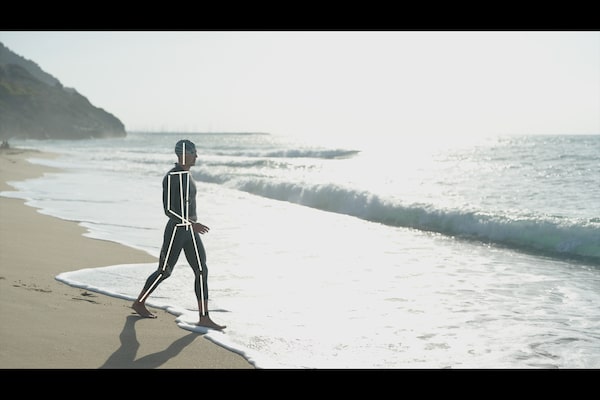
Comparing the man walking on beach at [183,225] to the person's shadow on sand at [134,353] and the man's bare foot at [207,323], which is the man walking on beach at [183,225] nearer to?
the man's bare foot at [207,323]

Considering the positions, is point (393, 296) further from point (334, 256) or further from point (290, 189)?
point (290, 189)

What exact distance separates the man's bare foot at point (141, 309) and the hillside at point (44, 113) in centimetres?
12654

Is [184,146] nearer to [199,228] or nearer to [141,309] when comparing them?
[199,228]

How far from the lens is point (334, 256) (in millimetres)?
9539

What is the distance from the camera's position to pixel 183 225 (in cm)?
516

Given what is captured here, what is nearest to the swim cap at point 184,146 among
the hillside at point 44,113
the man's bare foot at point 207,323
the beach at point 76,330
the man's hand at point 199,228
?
the man's hand at point 199,228

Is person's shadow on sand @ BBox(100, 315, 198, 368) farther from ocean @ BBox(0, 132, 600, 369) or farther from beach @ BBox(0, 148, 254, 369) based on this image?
ocean @ BBox(0, 132, 600, 369)

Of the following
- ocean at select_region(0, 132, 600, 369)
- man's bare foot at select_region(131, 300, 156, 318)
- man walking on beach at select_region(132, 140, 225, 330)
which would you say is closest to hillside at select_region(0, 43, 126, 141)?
ocean at select_region(0, 132, 600, 369)

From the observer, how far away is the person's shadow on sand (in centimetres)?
430

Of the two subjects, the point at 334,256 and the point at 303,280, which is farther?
the point at 334,256

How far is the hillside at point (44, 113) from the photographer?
130125mm

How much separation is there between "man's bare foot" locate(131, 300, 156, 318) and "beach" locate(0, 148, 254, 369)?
51 millimetres
